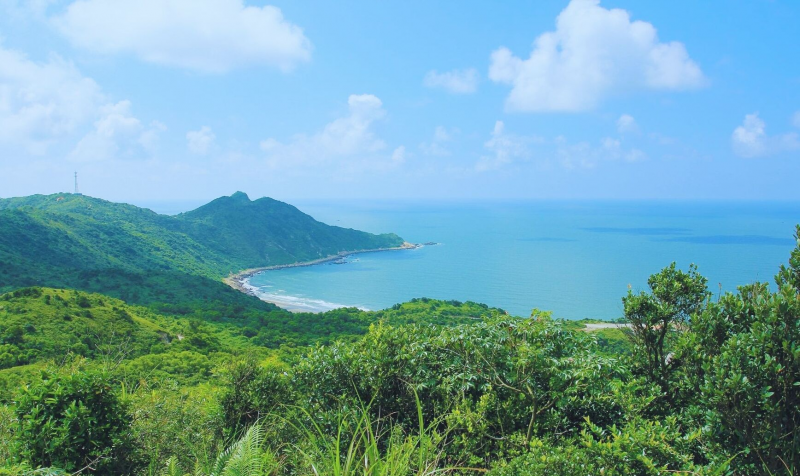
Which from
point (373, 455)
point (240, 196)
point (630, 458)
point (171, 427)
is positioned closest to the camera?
point (373, 455)

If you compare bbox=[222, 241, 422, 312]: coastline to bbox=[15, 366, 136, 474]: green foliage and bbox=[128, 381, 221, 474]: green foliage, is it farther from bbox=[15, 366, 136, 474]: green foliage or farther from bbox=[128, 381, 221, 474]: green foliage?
bbox=[15, 366, 136, 474]: green foliage

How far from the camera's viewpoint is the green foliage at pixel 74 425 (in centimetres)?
381

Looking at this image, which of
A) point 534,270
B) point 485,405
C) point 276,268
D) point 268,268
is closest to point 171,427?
point 485,405

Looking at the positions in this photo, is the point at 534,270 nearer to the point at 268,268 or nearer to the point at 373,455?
the point at 268,268

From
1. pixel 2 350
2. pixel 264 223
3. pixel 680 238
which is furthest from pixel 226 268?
pixel 680 238

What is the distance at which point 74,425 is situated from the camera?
12.9ft

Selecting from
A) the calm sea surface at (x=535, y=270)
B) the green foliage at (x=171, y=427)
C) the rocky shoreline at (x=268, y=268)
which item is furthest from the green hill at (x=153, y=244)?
the green foliage at (x=171, y=427)

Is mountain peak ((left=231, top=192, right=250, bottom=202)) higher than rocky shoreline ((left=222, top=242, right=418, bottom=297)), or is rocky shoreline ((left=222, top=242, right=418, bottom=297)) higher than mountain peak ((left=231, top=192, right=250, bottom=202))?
mountain peak ((left=231, top=192, right=250, bottom=202))

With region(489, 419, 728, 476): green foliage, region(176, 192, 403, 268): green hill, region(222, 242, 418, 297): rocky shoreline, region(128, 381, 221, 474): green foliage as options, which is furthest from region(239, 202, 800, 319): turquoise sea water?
region(489, 419, 728, 476): green foliage

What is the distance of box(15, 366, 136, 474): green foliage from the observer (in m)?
3.81

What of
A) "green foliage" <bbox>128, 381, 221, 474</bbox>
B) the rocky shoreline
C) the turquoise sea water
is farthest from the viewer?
the rocky shoreline

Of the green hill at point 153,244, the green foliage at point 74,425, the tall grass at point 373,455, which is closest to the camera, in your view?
the tall grass at point 373,455

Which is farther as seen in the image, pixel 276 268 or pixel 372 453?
pixel 276 268

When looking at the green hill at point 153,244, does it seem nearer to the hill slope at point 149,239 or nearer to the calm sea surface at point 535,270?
the hill slope at point 149,239
